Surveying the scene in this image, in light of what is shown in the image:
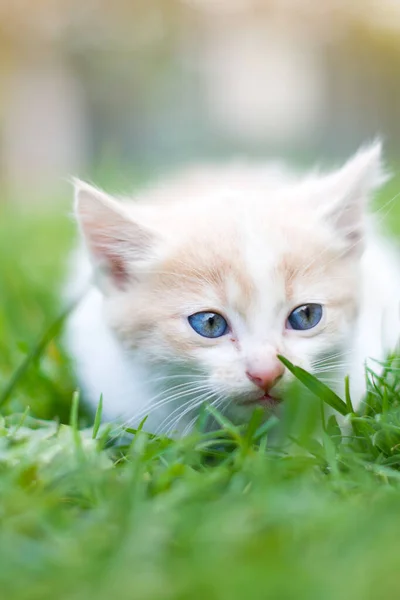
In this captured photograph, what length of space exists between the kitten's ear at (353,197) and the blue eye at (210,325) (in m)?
0.42

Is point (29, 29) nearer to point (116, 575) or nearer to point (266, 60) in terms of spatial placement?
point (266, 60)

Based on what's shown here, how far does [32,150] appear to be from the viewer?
31.7ft

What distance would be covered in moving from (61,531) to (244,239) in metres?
0.86

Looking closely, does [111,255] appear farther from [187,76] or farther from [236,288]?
[187,76]

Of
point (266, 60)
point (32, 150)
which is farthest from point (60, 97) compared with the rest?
point (266, 60)

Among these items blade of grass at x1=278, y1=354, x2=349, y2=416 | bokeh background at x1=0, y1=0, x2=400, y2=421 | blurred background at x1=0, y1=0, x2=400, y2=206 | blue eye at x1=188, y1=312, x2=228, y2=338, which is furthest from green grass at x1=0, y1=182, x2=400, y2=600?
blurred background at x1=0, y1=0, x2=400, y2=206

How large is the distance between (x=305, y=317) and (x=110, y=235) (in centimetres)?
54

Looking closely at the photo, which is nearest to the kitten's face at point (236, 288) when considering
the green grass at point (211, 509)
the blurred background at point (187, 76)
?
the green grass at point (211, 509)

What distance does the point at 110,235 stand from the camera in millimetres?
1840

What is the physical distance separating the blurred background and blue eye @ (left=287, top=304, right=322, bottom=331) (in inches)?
287

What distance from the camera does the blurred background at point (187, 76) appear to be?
374 inches

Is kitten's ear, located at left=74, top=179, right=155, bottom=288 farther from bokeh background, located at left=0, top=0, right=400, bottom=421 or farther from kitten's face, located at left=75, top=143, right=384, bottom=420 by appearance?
bokeh background, located at left=0, top=0, right=400, bottom=421

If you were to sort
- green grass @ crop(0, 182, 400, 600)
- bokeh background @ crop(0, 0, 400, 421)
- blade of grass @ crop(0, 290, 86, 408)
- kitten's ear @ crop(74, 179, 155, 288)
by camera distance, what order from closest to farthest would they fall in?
green grass @ crop(0, 182, 400, 600) → blade of grass @ crop(0, 290, 86, 408) → kitten's ear @ crop(74, 179, 155, 288) → bokeh background @ crop(0, 0, 400, 421)

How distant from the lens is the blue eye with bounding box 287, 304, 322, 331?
1693 mm
